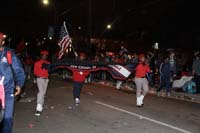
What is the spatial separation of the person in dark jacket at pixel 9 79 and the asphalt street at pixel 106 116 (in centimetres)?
337

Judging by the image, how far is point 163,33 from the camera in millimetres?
37562

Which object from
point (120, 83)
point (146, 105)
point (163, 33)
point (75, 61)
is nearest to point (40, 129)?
point (75, 61)

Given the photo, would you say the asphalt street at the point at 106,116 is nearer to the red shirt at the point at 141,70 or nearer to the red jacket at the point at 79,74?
the red jacket at the point at 79,74

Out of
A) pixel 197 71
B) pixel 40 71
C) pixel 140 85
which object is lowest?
pixel 140 85

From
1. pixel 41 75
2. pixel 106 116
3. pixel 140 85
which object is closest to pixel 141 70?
pixel 140 85

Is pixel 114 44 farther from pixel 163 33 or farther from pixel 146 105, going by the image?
pixel 146 105

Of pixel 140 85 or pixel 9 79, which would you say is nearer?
pixel 9 79

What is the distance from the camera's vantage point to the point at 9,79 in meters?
5.66

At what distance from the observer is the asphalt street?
938 cm

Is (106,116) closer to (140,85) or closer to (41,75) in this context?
(41,75)

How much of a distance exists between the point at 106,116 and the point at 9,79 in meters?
5.78

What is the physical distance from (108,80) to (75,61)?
Result: 11928 millimetres

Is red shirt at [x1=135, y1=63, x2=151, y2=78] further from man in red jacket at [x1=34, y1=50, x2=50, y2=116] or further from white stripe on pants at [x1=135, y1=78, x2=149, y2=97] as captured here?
man in red jacket at [x1=34, y1=50, x2=50, y2=116]

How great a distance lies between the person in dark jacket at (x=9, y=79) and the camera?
18.4 feet
